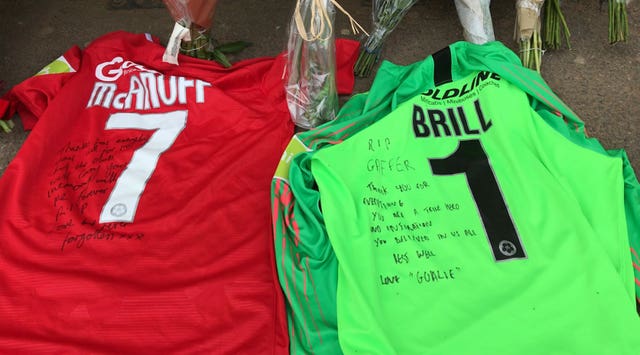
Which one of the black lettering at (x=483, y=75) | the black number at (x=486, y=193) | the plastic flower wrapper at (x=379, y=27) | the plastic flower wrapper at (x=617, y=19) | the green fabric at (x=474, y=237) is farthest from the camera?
the plastic flower wrapper at (x=617, y=19)

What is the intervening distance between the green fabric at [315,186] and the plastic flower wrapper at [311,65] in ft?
0.26

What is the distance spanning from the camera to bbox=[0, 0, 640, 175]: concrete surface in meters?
1.57

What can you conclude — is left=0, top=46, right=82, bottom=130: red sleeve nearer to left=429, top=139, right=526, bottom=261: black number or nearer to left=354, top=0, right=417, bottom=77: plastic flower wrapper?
left=354, top=0, right=417, bottom=77: plastic flower wrapper

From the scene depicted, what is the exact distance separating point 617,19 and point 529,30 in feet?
1.15

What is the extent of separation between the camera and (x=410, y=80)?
1.28 meters

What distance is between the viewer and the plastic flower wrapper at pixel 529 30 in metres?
1.40

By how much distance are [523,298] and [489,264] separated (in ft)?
0.33

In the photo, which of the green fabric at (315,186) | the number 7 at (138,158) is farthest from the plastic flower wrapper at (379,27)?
the number 7 at (138,158)

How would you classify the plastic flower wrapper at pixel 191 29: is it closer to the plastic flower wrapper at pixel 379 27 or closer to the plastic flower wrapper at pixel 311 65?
the plastic flower wrapper at pixel 311 65

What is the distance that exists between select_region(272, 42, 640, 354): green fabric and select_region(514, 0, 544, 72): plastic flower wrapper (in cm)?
26

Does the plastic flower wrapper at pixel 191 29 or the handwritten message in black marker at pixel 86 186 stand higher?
the plastic flower wrapper at pixel 191 29

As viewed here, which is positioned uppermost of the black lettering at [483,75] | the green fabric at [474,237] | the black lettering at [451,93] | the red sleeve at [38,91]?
the red sleeve at [38,91]

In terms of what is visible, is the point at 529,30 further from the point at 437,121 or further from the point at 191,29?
the point at 191,29

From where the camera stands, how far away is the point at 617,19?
1503 mm
